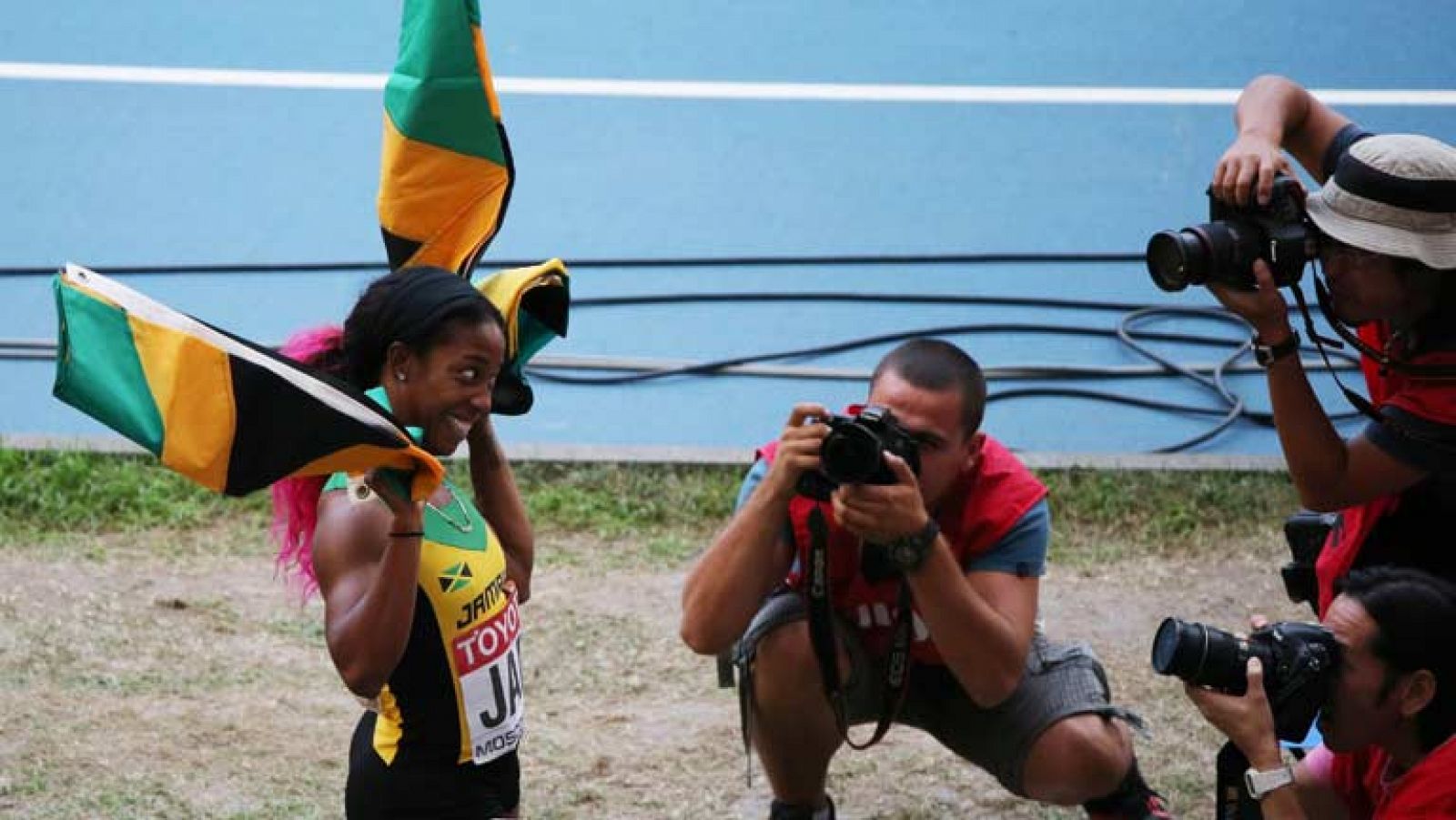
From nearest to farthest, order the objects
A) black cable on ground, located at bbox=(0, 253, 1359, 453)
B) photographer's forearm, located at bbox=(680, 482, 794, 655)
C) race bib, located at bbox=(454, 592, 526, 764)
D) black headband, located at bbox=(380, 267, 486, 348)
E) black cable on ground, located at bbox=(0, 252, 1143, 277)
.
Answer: black headband, located at bbox=(380, 267, 486, 348)
race bib, located at bbox=(454, 592, 526, 764)
photographer's forearm, located at bbox=(680, 482, 794, 655)
black cable on ground, located at bbox=(0, 253, 1359, 453)
black cable on ground, located at bbox=(0, 252, 1143, 277)

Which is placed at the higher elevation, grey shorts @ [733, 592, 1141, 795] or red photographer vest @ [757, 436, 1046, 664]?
red photographer vest @ [757, 436, 1046, 664]

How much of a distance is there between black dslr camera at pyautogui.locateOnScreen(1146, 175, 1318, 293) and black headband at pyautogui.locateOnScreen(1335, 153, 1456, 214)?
108mm

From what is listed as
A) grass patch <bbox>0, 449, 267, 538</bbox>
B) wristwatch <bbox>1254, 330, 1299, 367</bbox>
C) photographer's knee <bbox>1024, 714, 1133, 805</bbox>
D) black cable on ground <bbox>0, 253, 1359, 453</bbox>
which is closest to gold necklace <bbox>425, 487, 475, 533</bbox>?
photographer's knee <bbox>1024, 714, 1133, 805</bbox>

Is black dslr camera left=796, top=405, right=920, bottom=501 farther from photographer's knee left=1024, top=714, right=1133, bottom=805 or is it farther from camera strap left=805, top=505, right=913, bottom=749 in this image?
photographer's knee left=1024, top=714, right=1133, bottom=805

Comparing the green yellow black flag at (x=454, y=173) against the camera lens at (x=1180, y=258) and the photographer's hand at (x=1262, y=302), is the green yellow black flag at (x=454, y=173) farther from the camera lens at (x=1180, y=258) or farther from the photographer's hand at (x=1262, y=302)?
the photographer's hand at (x=1262, y=302)

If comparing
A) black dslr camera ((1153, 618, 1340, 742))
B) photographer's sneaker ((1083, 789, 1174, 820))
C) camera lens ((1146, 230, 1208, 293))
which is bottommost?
photographer's sneaker ((1083, 789, 1174, 820))

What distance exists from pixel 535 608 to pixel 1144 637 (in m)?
1.50

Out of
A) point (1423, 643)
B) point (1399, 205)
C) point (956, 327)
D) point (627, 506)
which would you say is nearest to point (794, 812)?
point (1423, 643)

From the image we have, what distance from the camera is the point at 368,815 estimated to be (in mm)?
2977

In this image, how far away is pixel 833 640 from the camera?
3.50 metres

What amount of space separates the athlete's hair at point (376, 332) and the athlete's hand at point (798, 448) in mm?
528

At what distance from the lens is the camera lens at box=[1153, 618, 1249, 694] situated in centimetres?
287

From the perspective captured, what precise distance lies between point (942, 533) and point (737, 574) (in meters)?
0.40

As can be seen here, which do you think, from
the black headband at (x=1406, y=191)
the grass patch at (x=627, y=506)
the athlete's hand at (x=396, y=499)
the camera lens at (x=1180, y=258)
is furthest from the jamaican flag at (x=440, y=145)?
the grass patch at (x=627, y=506)
